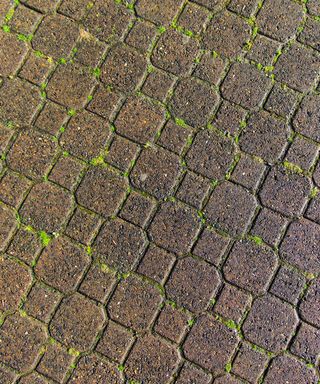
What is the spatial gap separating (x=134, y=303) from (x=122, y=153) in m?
1.02

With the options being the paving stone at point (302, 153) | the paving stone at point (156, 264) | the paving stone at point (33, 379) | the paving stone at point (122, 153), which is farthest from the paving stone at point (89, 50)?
the paving stone at point (33, 379)

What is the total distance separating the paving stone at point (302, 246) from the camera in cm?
357

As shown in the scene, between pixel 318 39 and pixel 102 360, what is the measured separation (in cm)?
269

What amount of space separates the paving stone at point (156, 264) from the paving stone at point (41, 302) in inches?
23.2

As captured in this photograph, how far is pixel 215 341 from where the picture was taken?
11.4 ft

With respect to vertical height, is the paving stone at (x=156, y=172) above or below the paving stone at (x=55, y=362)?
above

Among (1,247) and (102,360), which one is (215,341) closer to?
(102,360)

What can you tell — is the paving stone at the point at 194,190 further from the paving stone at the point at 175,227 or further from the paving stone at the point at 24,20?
the paving stone at the point at 24,20

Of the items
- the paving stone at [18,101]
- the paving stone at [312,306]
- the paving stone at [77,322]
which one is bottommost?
the paving stone at [77,322]

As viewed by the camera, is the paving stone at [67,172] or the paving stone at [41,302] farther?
the paving stone at [67,172]

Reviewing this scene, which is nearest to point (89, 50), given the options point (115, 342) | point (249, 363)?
point (115, 342)

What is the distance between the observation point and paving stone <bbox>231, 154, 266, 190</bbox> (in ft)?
12.1

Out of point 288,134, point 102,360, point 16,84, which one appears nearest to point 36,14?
point 16,84

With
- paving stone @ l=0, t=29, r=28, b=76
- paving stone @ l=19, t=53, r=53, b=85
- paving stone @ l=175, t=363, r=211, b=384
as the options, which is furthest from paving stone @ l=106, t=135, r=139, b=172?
paving stone @ l=175, t=363, r=211, b=384
